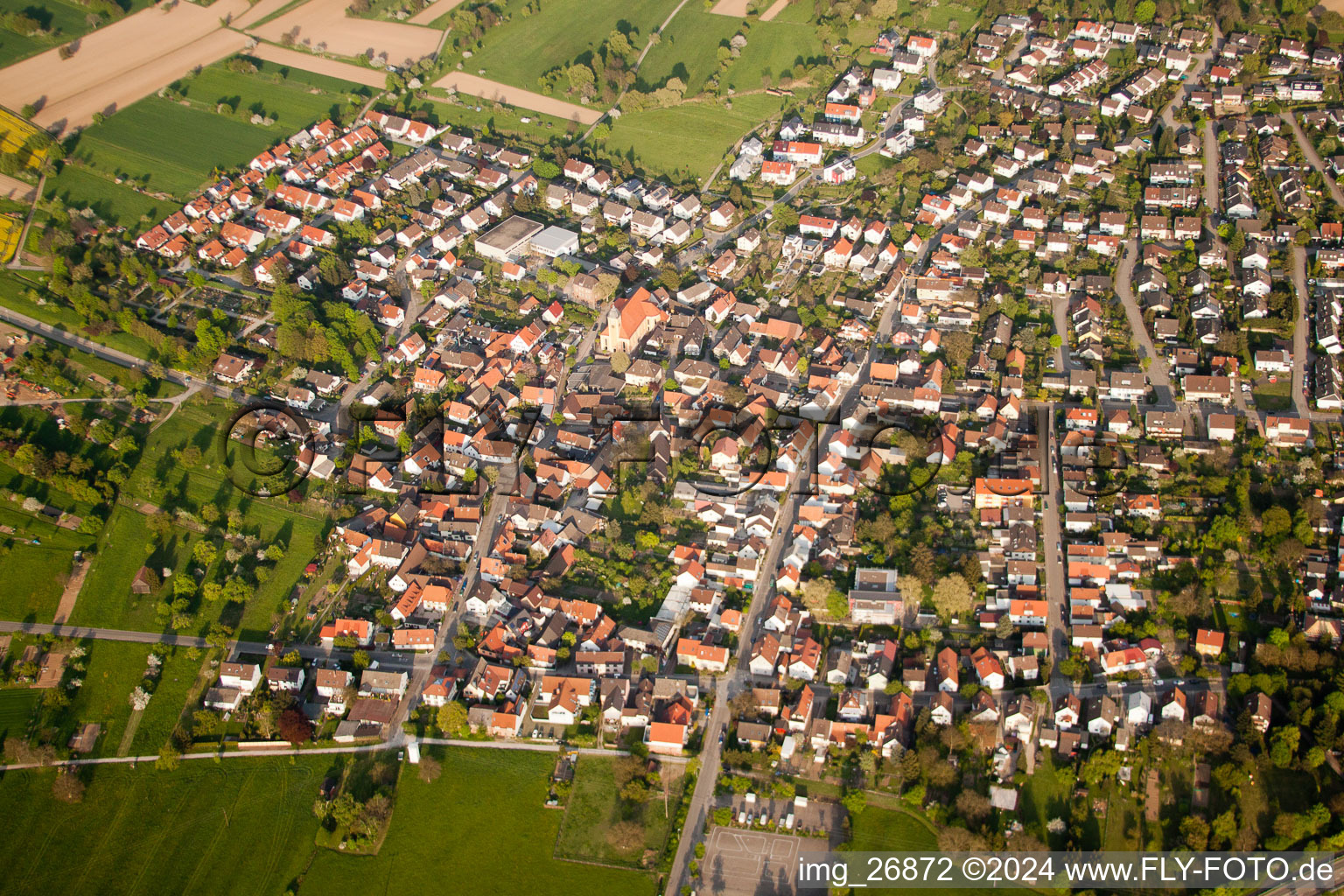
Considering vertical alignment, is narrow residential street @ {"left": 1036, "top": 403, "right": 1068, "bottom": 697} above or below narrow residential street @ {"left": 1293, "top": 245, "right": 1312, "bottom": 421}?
below

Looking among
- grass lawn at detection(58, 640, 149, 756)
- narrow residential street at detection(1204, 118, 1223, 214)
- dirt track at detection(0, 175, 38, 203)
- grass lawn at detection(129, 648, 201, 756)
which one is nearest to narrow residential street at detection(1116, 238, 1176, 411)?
narrow residential street at detection(1204, 118, 1223, 214)

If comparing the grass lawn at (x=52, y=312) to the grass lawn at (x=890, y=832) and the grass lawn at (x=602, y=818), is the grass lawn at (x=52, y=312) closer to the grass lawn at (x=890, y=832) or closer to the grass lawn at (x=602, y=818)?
the grass lawn at (x=602, y=818)

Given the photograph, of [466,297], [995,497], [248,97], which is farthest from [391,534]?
[248,97]

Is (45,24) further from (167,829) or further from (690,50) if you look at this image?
(167,829)

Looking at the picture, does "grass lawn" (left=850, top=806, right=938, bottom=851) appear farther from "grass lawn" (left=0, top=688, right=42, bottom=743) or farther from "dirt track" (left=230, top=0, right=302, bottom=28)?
"dirt track" (left=230, top=0, right=302, bottom=28)

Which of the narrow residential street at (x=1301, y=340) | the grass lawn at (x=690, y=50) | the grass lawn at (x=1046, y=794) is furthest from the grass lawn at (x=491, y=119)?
the grass lawn at (x=1046, y=794)

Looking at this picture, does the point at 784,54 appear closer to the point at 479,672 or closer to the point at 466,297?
the point at 466,297
